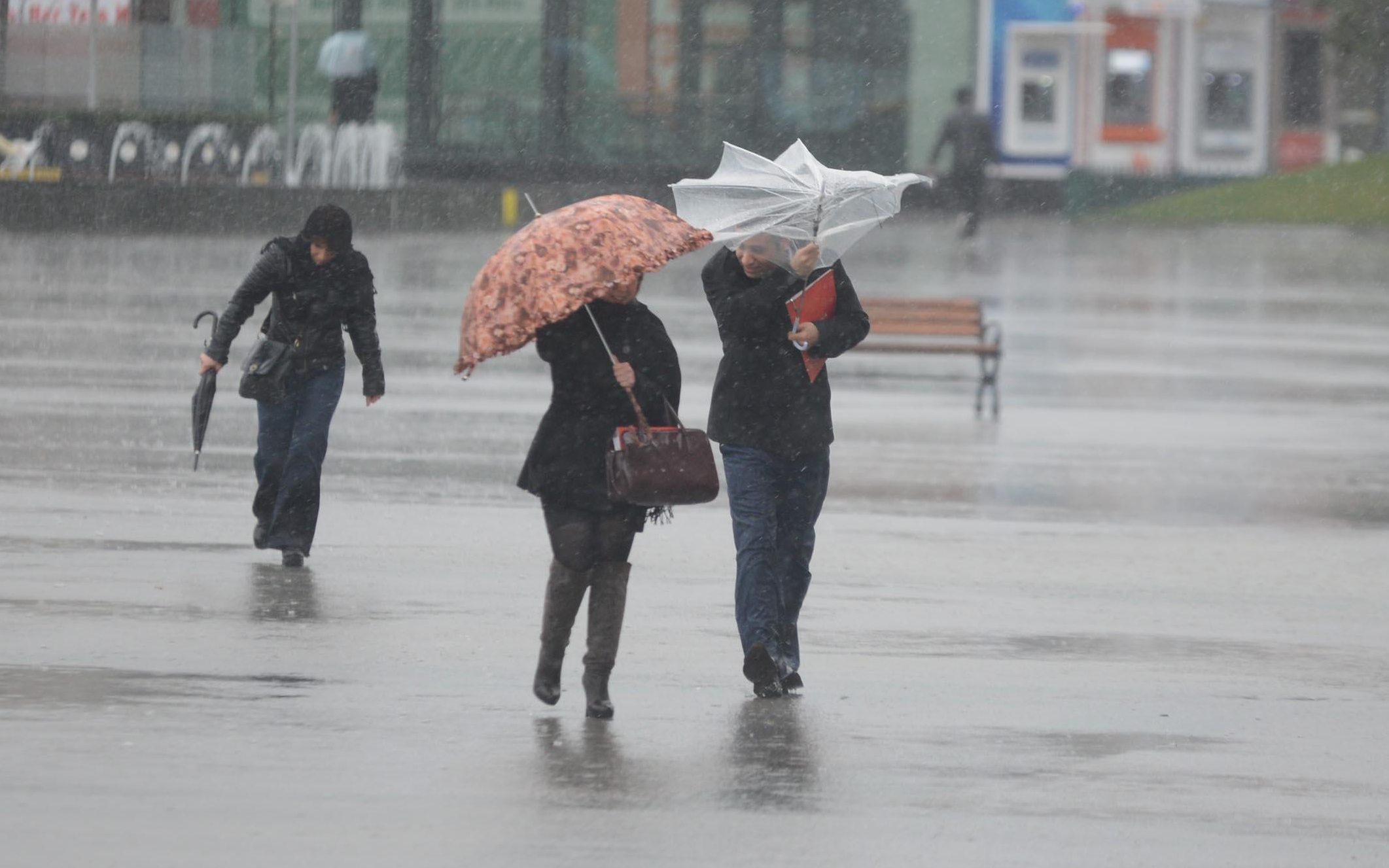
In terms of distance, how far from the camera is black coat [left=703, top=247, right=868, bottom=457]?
7387mm

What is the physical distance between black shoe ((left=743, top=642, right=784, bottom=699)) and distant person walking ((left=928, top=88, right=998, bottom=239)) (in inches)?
966

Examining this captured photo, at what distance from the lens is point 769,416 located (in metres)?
7.39

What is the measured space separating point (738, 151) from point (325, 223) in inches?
94.1

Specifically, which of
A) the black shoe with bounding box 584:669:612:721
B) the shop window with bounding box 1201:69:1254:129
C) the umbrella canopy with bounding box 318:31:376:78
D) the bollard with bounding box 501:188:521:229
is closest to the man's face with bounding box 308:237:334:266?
the black shoe with bounding box 584:669:612:721

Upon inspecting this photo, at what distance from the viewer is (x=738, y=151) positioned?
7.71 meters

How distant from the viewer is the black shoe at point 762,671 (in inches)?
286

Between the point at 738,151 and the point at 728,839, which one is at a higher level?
the point at 738,151

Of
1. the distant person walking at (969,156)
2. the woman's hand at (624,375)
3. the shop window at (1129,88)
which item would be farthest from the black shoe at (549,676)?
the shop window at (1129,88)

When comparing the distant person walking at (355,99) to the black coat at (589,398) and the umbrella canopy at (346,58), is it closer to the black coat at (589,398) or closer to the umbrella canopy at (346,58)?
the umbrella canopy at (346,58)

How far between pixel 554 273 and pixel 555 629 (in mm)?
1142

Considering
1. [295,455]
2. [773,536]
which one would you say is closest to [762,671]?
[773,536]

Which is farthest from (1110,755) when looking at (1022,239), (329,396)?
(1022,239)

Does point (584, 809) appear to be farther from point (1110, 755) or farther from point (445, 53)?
point (445, 53)

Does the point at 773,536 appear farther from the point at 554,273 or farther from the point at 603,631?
the point at 554,273
